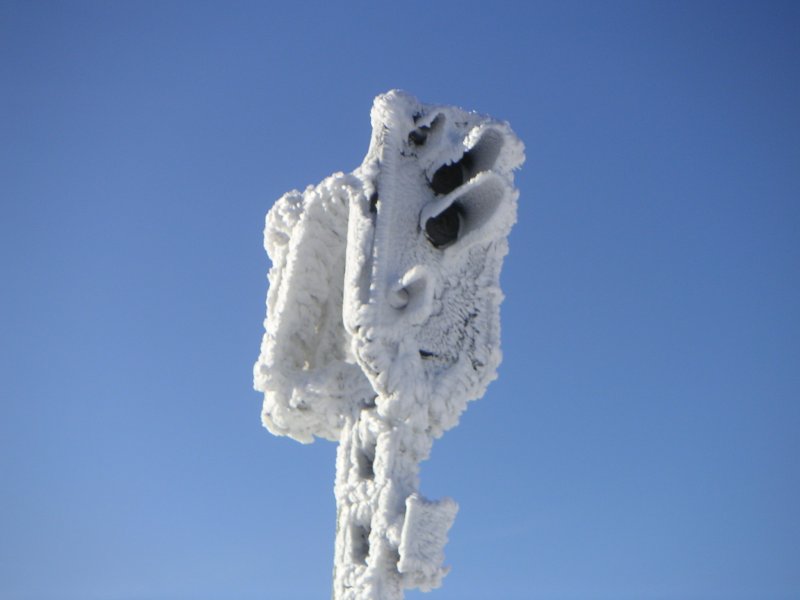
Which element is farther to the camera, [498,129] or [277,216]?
[277,216]

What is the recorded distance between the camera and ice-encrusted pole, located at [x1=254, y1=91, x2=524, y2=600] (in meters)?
7.46

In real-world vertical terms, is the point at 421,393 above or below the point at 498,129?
below

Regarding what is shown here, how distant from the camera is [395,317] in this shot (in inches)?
302

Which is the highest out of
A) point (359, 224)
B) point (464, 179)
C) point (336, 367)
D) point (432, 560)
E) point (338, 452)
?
point (464, 179)

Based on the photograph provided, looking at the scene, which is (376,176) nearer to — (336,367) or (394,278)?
(394,278)

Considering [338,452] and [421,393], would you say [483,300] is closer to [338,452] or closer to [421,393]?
[421,393]

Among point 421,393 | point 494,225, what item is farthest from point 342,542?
point 494,225

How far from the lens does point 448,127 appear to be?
8.16 metres

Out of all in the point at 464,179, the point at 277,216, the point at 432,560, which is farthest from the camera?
the point at 277,216

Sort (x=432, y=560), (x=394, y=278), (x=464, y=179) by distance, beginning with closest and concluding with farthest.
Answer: (x=432, y=560) < (x=394, y=278) < (x=464, y=179)

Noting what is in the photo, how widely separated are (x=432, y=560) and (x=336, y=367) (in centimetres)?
175

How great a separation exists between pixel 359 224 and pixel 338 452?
160cm

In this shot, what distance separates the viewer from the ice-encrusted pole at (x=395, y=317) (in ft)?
24.5

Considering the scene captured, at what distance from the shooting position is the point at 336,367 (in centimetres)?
836
